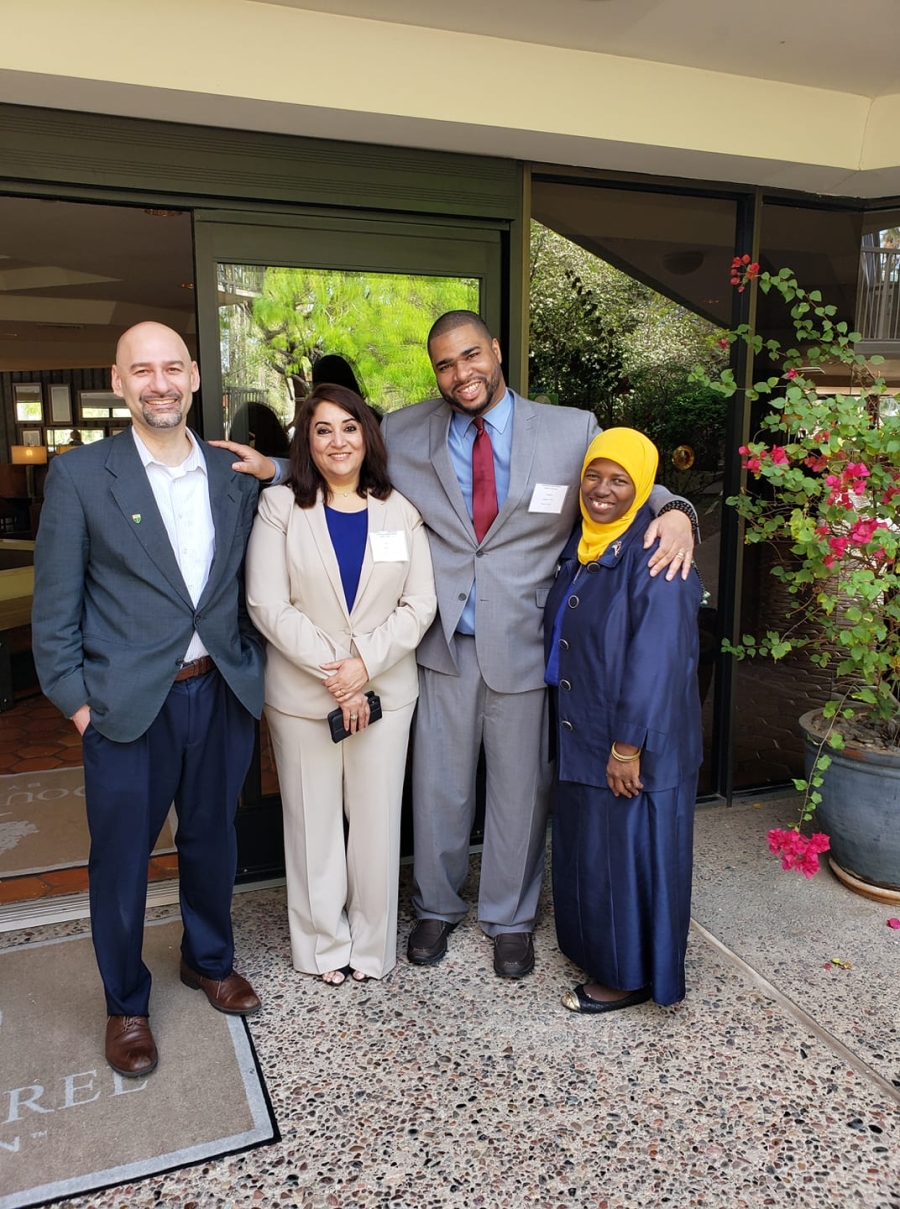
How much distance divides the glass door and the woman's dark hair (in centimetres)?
68

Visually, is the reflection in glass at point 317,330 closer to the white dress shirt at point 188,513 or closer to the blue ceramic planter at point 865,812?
the white dress shirt at point 188,513

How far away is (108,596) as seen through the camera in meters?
2.29

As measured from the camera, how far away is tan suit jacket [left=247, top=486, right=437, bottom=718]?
8.27 feet

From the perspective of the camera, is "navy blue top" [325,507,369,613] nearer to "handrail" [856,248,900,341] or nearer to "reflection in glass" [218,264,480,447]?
"reflection in glass" [218,264,480,447]

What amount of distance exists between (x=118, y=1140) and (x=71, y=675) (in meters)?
1.12

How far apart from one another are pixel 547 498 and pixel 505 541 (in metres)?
0.18

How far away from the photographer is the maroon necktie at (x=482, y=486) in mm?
2756

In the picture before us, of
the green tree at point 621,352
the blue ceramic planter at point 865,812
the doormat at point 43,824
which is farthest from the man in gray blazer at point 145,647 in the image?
the blue ceramic planter at point 865,812

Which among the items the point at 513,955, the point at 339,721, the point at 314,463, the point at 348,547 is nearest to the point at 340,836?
the point at 339,721

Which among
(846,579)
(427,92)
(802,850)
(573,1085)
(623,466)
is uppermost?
(427,92)

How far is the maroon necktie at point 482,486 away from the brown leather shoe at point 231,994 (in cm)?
152

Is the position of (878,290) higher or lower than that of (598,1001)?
Result: higher

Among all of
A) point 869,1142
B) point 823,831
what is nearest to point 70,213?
point 823,831

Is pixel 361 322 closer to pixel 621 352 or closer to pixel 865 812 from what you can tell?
pixel 621 352
